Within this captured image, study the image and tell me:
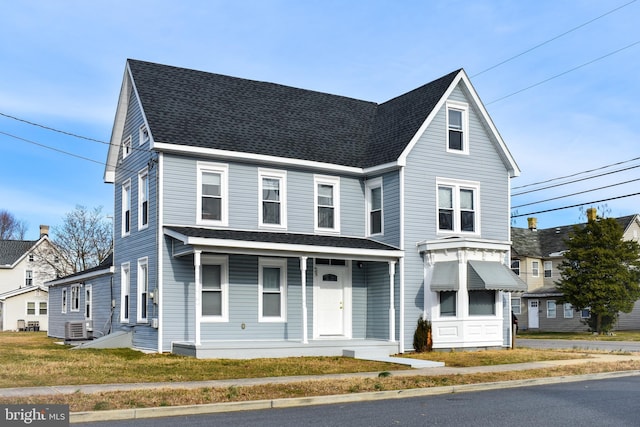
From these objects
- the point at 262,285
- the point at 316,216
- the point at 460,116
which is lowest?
the point at 262,285

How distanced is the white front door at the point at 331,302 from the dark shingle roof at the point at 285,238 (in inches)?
45.4

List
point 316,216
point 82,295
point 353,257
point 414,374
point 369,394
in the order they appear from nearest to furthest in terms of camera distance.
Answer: point 369,394, point 414,374, point 353,257, point 316,216, point 82,295

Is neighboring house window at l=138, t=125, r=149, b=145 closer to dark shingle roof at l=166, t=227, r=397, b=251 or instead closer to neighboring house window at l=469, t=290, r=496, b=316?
dark shingle roof at l=166, t=227, r=397, b=251

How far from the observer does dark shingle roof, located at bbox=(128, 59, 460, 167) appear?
947 inches

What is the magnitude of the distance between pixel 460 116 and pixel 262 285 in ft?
31.8

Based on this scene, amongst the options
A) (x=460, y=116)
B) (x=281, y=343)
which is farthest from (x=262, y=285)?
(x=460, y=116)

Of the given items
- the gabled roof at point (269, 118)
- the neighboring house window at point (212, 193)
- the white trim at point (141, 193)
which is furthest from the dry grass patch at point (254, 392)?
the white trim at point (141, 193)

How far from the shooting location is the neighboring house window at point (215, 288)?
2280 cm

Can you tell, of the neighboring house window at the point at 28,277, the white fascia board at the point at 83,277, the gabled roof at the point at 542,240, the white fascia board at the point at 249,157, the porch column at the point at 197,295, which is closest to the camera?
the porch column at the point at 197,295

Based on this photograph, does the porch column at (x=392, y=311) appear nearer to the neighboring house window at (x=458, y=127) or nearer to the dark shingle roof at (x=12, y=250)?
the neighboring house window at (x=458, y=127)

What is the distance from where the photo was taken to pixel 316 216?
25.6 meters

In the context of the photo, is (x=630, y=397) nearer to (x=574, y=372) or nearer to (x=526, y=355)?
(x=574, y=372)

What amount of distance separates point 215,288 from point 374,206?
683cm

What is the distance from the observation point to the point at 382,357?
2209 cm
